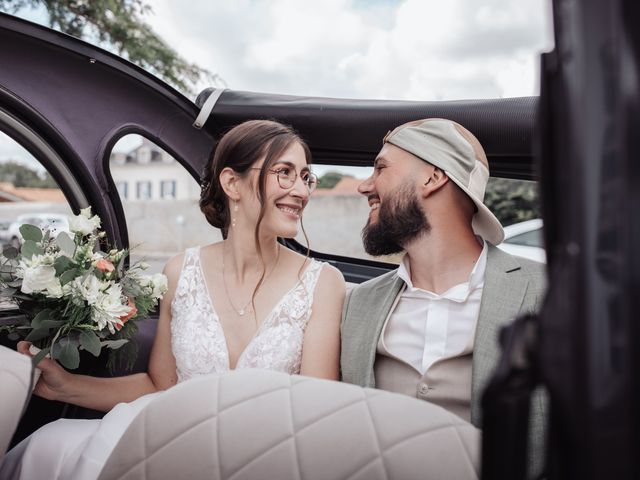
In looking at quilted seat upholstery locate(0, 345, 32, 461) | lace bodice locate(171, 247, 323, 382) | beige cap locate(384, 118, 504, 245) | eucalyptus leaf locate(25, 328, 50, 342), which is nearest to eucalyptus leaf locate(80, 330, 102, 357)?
eucalyptus leaf locate(25, 328, 50, 342)

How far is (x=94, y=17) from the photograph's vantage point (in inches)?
336

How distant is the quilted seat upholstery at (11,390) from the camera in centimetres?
116

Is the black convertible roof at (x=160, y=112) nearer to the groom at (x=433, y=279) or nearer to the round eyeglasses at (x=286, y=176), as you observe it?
the groom at (x=433, y=279)

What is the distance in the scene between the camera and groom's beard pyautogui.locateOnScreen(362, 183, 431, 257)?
2240 millimetres

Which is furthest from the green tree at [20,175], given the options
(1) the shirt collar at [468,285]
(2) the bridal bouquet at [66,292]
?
(1) the shirt collar at [468,285]

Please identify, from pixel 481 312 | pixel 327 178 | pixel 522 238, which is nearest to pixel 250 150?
pixel 481 312

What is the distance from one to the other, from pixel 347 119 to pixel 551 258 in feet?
7.37

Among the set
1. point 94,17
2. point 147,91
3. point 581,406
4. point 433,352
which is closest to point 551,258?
point 581,406

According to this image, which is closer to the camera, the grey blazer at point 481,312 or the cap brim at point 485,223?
the grey blazer at point 481,312

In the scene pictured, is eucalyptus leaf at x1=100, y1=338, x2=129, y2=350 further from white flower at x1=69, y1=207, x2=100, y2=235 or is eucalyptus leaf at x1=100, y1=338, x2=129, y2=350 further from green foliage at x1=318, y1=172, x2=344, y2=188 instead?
green foliage at x1=318, y1=172, x2=344, y2=188

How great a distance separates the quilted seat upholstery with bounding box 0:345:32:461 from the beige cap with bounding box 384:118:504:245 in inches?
60.0

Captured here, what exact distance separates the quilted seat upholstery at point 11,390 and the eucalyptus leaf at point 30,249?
0.78m

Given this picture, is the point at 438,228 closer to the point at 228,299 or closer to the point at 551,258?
the point at 228,299

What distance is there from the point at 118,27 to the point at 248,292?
7400 mm
